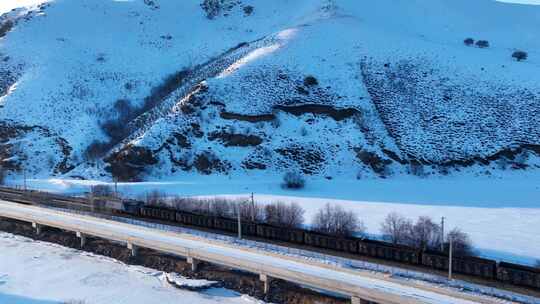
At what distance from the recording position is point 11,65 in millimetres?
90375

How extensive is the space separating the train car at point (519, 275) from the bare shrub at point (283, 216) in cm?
1471

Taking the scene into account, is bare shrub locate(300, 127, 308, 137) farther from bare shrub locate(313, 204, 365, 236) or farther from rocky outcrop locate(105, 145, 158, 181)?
bare shrub locate(313, 204, 365, 236)

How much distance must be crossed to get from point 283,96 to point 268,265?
45.0 meters

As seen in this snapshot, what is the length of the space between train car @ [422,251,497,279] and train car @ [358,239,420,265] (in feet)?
1.98

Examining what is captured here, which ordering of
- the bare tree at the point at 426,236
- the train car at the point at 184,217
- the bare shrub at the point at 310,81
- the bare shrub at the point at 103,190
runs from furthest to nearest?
the bare shrub at the point at 310,81 → the bare shrub at the point at 103,190 → the train car at the point at 184,217 → the bare tree at the point at 426,236

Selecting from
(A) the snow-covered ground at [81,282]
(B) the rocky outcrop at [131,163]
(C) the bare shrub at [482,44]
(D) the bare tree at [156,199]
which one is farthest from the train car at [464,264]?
(C) the bare shrub at [482,44]

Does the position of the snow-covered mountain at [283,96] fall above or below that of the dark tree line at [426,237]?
above

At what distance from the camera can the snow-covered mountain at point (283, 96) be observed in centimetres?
5788

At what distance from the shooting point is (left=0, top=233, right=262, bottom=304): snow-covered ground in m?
24.3

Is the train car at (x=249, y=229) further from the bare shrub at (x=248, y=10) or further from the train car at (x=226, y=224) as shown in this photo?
the bare shrub at (x=248, y=10)

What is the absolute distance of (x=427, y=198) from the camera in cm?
4406

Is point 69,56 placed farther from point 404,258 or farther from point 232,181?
point 404,258

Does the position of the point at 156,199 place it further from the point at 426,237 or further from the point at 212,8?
the point at 212,8

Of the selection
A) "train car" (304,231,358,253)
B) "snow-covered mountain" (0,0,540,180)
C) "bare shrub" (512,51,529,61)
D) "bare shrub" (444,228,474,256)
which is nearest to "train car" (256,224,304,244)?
"train car" (304,231,358,253)
